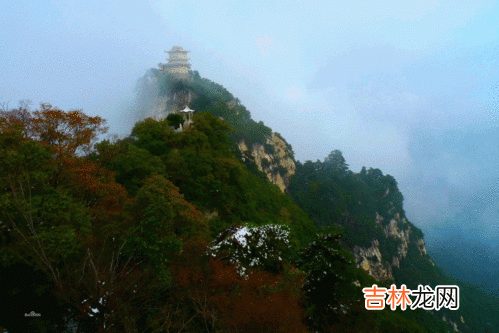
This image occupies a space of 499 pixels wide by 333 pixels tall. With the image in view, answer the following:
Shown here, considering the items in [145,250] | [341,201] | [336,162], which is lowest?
[145,250]

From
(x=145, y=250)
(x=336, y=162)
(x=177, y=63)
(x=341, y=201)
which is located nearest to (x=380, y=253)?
(x=341, y=201)

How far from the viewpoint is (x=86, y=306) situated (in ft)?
40.2

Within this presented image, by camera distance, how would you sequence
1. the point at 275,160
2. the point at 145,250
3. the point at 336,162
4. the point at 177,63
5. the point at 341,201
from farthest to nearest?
the point at 336,162 → the point at 177,63 → the point at 341,201 → the point at 275,160 → the point at 145,250

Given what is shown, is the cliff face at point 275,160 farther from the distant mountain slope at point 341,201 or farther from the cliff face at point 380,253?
the cliff face at point 380,253

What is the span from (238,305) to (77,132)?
43.0 ft

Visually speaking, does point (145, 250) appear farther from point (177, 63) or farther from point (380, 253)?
point (177, 63)

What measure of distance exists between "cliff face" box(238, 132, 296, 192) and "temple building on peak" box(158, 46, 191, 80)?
81.0 feet

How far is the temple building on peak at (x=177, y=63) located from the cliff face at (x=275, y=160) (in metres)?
24.7

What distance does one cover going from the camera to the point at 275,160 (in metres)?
70.1

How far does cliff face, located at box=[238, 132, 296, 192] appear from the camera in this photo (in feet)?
212

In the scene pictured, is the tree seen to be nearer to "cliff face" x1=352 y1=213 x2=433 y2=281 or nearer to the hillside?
"cliff face" x1=352 y1=213 x2=433 y2=281

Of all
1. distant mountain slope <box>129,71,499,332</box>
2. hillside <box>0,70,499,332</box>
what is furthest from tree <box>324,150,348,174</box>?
hillside <box>0,70,499,332</box>

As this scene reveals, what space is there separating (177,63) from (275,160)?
31349mm

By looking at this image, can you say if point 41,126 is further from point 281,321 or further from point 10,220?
point 281,321
